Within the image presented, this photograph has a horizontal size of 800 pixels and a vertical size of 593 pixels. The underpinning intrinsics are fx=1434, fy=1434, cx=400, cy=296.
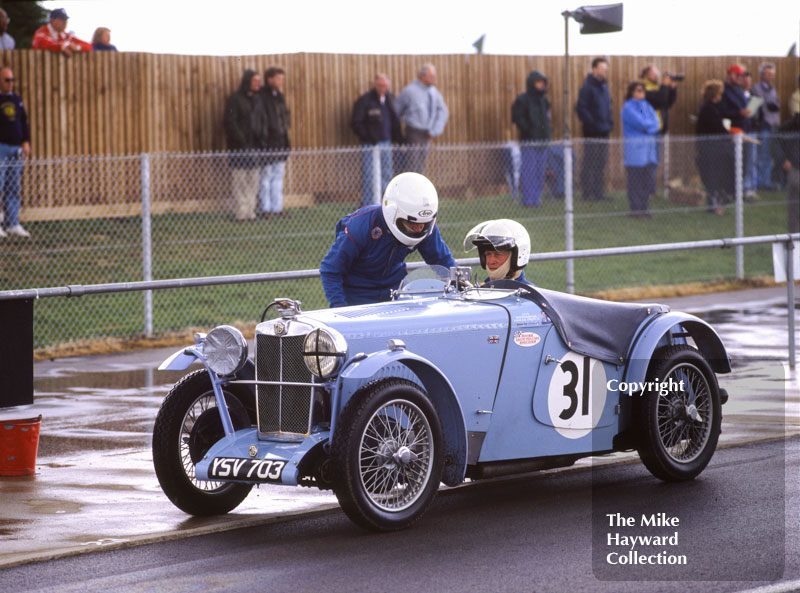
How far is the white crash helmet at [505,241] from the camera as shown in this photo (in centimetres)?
800

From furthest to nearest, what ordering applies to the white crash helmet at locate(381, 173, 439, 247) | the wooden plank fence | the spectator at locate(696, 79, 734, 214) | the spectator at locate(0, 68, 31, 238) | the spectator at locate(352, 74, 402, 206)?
the spectator at locate(696, 79, 734, 214)
the spectator at locate(352, 74, 402, 206)
the wooden plank fence
the spectator at locate(0, 68, 31, 238)
the white crash helmet at locate(381, 173, 439, 247)

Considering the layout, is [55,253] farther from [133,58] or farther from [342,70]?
[342,70]

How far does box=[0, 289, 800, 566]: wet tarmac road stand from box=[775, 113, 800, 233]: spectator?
19.9 feet

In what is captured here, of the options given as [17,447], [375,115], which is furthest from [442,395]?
[375,115]

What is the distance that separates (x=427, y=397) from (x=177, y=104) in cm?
1386

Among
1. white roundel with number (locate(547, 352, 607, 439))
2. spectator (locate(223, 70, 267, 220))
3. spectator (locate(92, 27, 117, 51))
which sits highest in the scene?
spectator (locate(92, 27, 117, 51))

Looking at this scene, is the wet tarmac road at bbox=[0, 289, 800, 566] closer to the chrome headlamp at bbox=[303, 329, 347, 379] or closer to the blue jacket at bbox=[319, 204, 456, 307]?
the chrome headlamp at bbox=[303, 329, 347, 379]

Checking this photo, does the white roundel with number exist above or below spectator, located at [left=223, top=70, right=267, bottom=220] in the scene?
below

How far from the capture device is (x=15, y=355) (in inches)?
334

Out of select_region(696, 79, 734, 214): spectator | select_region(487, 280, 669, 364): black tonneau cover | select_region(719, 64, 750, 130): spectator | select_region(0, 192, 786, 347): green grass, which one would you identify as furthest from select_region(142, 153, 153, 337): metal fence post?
select_region(719, 64, 750, 130): spectator

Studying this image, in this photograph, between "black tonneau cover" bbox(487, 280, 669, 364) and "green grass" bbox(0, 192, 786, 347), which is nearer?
"black tonneau cover" bbox(487, 280, 669, 364)

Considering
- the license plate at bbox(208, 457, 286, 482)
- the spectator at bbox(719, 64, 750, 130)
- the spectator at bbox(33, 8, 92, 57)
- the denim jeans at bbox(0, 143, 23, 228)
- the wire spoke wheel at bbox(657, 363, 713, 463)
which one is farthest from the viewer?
the spectator at bbox(719, 64, 750, 130)

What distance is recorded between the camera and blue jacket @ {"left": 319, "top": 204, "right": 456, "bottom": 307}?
8.48 meters

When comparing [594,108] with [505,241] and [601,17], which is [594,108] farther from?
[505,241]
